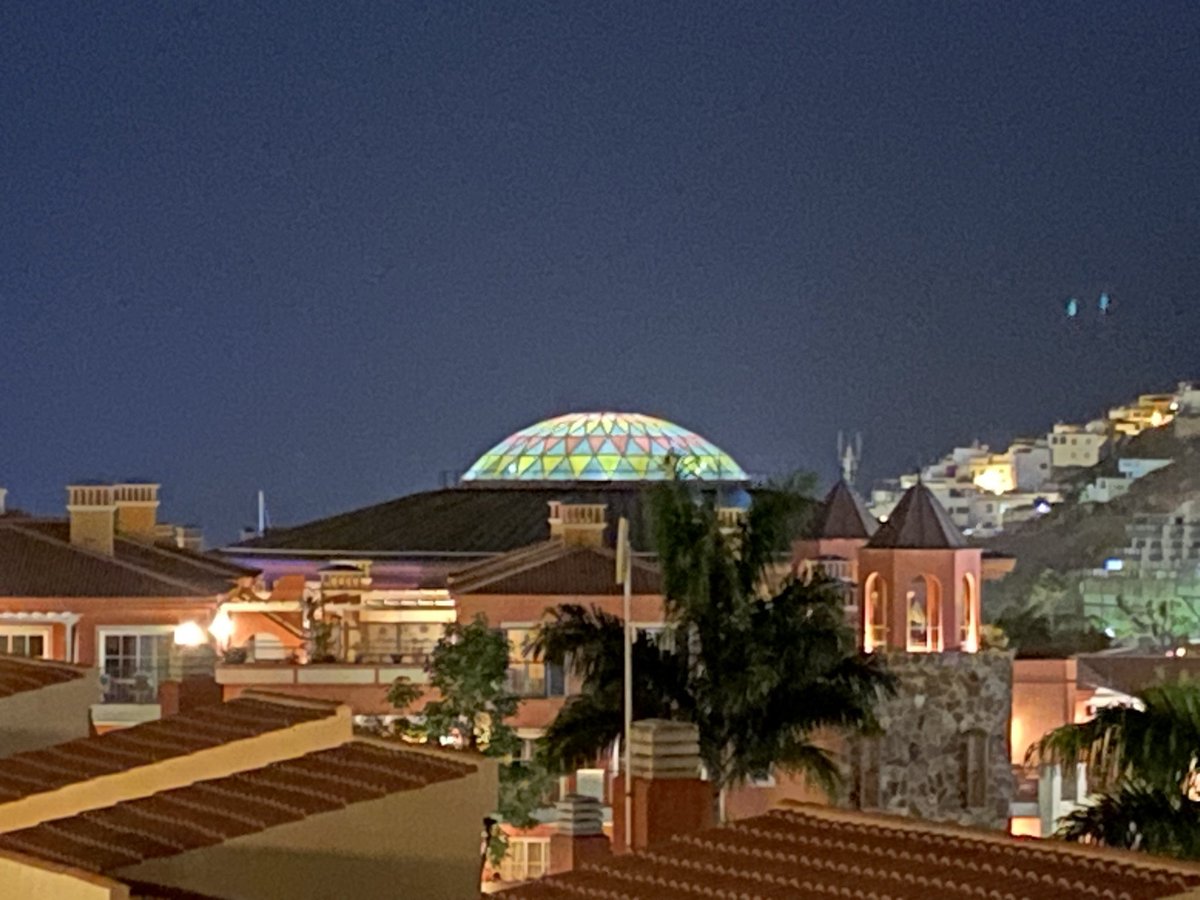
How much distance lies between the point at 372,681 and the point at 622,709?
10937 mm

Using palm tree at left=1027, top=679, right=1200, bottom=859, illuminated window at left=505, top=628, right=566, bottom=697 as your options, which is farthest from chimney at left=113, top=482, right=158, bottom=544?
palm tree at left=1027, top=679, right=1200, bottom=859

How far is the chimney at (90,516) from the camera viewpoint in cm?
4075

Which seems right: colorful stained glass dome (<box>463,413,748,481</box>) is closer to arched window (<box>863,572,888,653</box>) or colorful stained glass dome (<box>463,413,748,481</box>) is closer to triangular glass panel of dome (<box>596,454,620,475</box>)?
triangular glass panel of dome (<box>596,454,620,475</box>)

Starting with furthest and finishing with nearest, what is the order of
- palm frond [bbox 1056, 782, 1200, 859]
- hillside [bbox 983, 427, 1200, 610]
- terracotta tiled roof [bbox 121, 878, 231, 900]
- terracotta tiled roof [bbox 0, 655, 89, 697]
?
1. hillside [bbox 983, 427, 1200, 610]
2. terracotta tiled roof [bbox 0, 655, 89, 697]
3. palm frond [bbox 1056, 782, 1200, 859]
4. terracotta tiled roof [bbox 121, 878, 231, 900]

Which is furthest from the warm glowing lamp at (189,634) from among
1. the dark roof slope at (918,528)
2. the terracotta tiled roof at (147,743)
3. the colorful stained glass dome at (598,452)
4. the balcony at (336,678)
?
the terracotta tiled roof at (147,743)

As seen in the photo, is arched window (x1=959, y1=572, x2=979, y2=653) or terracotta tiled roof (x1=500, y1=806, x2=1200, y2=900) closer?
terracotta tiled roof (x1=500, y1=806, x2=1200, y2=900)

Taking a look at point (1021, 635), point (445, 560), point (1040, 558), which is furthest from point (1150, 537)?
point (445, 560)

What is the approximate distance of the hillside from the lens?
13138 cm

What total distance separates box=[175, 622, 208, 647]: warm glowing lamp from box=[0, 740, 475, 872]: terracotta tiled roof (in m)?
23.9

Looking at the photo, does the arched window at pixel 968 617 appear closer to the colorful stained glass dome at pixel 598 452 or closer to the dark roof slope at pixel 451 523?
the dark roof slope at pixel 451 523

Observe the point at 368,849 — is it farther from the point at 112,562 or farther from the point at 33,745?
the point at 112,562

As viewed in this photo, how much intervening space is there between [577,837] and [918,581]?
23.5 m

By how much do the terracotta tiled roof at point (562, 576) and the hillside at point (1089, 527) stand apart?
8017cm

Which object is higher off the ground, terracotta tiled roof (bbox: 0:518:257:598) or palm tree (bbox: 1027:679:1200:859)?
terracotta tiled roof (bbox: 0:518:257:598)
